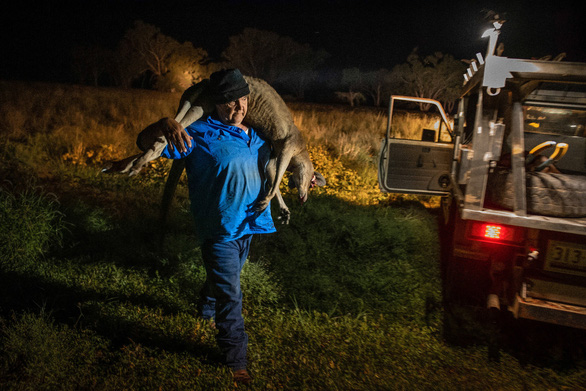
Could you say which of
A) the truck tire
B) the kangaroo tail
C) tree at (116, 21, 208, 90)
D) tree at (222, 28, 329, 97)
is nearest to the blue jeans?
the kangaroo tail

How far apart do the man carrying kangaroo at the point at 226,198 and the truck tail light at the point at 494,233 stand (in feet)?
6.73

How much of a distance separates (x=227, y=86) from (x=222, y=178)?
59 centimetres

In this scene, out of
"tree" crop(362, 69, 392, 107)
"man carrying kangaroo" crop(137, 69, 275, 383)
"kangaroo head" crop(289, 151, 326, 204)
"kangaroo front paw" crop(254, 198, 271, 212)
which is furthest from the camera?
"tree" crop(362, 69, 392, 107)

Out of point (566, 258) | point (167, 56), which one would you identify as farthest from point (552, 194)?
point (167, 56)

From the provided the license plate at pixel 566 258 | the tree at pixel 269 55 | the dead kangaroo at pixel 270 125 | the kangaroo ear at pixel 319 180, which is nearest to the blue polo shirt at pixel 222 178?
the dead kangaroo at pixel 270 125

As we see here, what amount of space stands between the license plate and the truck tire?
264 millimetres

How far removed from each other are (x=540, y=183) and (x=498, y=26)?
142 cm

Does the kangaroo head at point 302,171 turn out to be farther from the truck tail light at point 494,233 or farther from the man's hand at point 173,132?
the truck tail light at point 494,233

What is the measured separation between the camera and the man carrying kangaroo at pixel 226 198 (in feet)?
8.01

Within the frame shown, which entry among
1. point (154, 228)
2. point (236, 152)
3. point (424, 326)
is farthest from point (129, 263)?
point (424, 326)

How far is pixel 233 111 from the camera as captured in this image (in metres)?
2.40

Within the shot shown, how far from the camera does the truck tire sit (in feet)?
9.32

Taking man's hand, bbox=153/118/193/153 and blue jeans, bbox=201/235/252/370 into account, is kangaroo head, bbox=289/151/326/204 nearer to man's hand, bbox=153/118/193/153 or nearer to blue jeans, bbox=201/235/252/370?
blue jeans, bbox=201/235/252/370

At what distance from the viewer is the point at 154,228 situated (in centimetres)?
473
